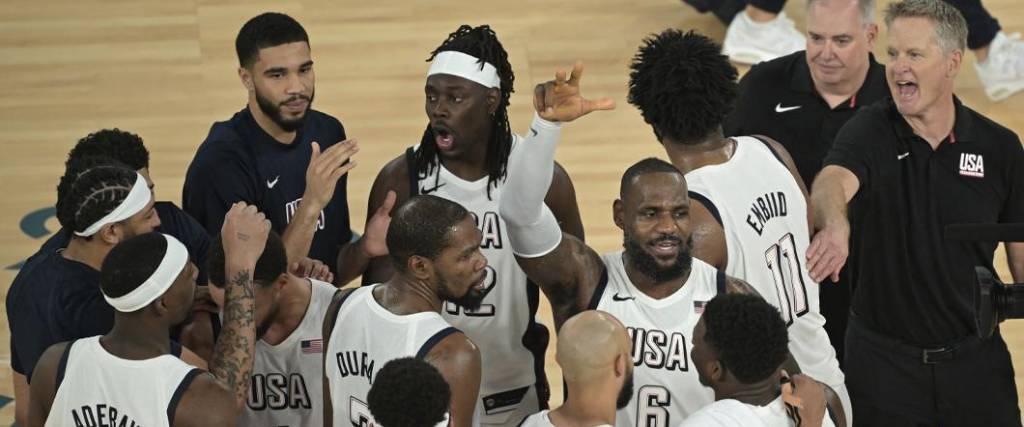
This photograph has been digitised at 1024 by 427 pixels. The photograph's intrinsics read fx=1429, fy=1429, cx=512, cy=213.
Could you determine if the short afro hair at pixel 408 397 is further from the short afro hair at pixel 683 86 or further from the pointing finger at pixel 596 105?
the short afro hair at pixel 683 86

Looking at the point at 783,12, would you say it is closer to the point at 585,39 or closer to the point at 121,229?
the point at 585,39

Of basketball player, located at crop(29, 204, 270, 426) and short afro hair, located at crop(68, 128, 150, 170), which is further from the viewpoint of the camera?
short afro hair, located at crop(68, 128, 150, 170)

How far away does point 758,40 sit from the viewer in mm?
8930

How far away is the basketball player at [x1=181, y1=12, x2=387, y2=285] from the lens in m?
4.41

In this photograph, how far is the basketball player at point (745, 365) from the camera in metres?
3.20

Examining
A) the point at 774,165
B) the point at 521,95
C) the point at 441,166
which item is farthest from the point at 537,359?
the point at 521,95

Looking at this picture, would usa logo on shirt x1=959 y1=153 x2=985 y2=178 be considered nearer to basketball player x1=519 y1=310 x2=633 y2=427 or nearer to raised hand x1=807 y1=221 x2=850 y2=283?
raised hand x1=807 y1=221 x2=850 y2=283

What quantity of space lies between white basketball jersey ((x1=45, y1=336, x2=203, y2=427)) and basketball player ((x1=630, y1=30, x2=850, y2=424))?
57.5 inches

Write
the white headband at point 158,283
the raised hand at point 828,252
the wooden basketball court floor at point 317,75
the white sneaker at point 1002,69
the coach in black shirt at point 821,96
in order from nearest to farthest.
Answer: the white headband at point 158,283
the raised hand at point 828,252
the coach in black shirt at point 821,96
the wooden basketball court floor at point 317,75
the white sneaker at point 1002,69

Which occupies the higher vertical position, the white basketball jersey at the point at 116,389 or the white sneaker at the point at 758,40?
the white sneaker at the point at 758,40

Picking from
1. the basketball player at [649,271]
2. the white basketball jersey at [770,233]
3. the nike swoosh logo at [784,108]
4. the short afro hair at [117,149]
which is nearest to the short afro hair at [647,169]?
the basketball player at [649,271]

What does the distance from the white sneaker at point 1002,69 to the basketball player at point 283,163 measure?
506cm

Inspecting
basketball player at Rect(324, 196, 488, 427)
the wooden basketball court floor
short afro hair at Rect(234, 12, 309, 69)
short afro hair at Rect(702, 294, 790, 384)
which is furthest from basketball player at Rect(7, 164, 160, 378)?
the wooden basketball court floor

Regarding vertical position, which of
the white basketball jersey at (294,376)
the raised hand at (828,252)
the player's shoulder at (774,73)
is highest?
the player's shoulder at (774,73)
